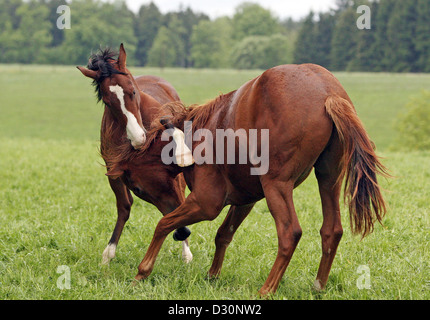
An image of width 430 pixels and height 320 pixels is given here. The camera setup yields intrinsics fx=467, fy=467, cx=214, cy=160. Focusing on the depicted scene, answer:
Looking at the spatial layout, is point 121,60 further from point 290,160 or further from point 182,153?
point 290,160

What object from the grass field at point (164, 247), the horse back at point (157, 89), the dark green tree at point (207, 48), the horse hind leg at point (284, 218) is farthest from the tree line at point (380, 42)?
the horse hind leg at point (284, 218)

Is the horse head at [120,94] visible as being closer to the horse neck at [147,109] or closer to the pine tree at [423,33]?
the horse neck at [147,109]

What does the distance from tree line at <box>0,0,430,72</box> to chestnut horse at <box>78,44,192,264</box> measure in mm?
30346

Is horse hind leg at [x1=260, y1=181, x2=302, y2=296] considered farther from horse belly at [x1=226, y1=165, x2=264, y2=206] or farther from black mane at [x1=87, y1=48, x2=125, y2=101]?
black mane at [x1=87, y1=48, x2=125, y2=101]

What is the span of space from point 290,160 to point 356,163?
50cm

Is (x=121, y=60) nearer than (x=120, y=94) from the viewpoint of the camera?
No

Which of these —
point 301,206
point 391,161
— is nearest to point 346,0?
point 391,161

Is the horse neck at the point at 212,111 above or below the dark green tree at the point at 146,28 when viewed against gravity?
below

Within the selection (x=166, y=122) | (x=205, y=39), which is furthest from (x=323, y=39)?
(x=166, y=122)

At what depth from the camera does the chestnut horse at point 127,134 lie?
4098 millimetres

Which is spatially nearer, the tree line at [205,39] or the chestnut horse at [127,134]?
the chestnut horse at [127,134]

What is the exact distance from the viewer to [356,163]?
3.48m

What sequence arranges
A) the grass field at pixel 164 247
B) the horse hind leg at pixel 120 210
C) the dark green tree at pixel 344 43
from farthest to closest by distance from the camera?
the dark green tree at pixel 344 43 < the horse hind leg at pixel 120 210 < the grass field at pixel 164 247
